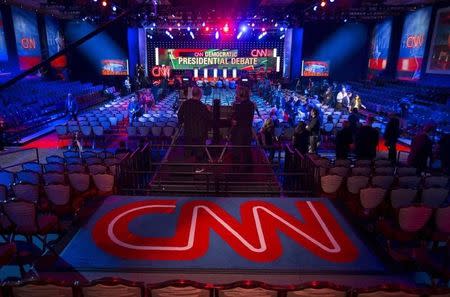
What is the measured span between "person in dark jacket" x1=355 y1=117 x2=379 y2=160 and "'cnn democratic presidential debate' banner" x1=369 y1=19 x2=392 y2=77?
2166 centimetres

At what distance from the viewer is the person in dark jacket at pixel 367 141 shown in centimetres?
850

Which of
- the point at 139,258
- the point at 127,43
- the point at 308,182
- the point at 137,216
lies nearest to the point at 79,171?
the point at 137,216

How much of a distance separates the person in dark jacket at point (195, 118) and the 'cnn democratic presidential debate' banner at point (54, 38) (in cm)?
2200

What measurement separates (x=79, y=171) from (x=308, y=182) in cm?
452

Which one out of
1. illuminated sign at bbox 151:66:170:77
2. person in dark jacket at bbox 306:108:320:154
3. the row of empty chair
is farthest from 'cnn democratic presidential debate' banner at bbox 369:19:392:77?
the row of empty chair

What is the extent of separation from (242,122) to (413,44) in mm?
21171

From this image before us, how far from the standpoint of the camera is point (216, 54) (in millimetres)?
32219

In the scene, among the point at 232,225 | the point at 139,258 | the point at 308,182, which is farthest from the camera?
the point at 308,182

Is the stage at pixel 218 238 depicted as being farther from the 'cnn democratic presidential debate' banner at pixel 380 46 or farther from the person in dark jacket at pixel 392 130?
the 'cnn democratic presidential debate' banner at pixel 380 46

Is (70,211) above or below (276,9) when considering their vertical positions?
below

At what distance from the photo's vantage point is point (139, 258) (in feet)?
14.8

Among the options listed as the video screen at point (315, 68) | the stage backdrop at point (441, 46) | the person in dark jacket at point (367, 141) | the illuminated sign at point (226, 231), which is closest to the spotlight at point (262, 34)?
the video screen at point (315, 68)

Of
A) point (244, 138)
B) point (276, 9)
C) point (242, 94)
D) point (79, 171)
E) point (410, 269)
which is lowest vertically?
point (410, 269)

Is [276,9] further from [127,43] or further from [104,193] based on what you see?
[104,193]
